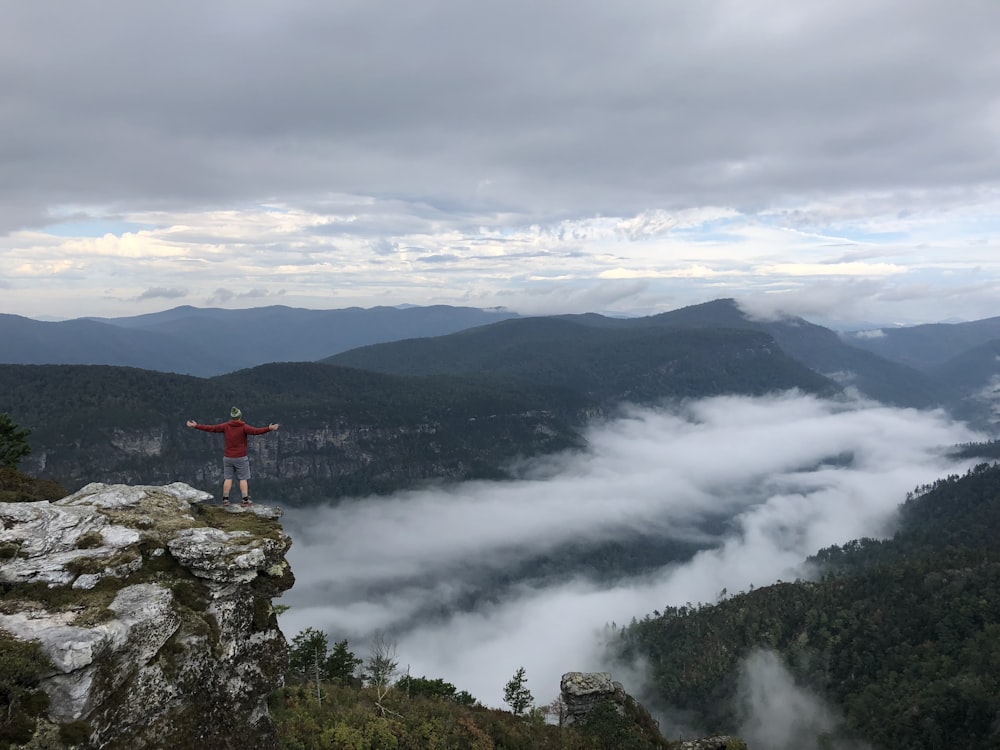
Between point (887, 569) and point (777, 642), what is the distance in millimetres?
42214

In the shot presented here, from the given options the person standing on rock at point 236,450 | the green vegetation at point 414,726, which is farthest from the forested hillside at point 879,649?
the person standing on rock at point 236,450

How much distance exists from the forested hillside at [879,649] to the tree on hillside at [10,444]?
156640mm

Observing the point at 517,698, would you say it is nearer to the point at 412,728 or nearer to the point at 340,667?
the point at 340,667

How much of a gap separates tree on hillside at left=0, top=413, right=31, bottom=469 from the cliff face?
120 feet

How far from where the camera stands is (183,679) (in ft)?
51.1

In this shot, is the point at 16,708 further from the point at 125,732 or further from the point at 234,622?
the point at 234,622

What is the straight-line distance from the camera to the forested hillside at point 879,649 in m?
116

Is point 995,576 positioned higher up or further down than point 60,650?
further down

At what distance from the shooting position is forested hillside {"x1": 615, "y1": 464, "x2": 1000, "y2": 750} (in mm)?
116375

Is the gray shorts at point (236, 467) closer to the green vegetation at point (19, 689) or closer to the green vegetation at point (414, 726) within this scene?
the green vegetation at point (414, 726)

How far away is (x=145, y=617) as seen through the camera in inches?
597

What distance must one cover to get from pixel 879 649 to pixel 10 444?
19378cm

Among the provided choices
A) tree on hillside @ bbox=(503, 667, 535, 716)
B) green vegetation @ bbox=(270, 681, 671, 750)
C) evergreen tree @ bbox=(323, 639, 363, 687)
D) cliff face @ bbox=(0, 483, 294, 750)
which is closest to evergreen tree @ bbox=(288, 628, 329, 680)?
evergreen tree @ bbox=(323, 639, 363, 687)

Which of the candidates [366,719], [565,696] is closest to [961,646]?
[565,696]
